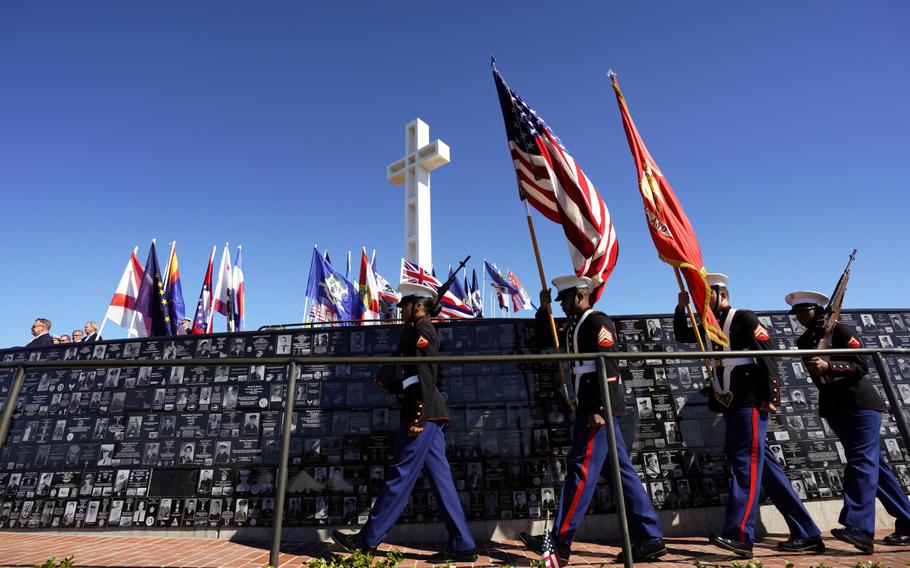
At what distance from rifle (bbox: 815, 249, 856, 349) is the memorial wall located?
86cm

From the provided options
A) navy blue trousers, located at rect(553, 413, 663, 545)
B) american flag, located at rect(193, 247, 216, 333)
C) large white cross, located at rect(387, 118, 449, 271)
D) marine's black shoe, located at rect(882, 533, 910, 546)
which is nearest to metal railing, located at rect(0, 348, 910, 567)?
navy blue trousers, located at rect(553, 413, 663, 545)

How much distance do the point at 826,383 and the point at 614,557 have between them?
2113 mm

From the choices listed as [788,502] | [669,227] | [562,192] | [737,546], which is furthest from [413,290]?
[788,502]

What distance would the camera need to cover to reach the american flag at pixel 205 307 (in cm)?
1115

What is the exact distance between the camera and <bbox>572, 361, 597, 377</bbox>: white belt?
3547 millimetres

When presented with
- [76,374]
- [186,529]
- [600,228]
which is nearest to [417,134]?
[600,228]

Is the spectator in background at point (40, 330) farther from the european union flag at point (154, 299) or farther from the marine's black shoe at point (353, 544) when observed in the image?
the marine's black shoe at point (353, 544)

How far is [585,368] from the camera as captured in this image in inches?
141

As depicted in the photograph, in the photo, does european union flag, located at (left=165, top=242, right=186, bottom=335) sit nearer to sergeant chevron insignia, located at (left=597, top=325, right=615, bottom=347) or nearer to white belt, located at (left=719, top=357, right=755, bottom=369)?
sergeant chevron insignia, located at (left=597, top=325, right=615, bottom=347)

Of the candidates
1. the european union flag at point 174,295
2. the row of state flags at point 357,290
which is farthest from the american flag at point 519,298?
the european union flag at point 174,295

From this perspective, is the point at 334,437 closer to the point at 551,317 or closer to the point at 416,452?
the point at 416,452

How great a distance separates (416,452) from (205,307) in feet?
32.8

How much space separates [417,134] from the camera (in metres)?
13.2

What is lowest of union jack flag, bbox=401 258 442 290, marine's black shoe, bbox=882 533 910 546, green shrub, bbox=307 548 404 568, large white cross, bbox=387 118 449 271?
marine's black shoe, bbox=882 533 910 546
